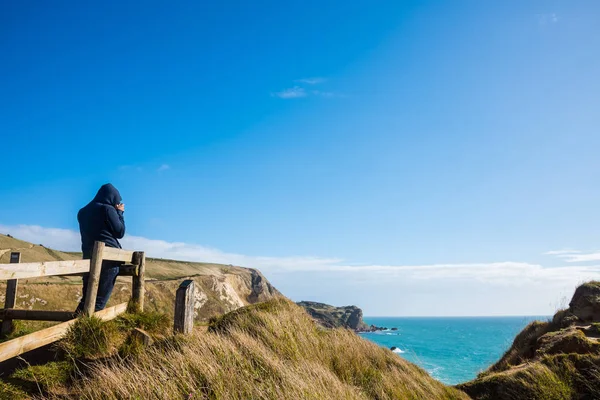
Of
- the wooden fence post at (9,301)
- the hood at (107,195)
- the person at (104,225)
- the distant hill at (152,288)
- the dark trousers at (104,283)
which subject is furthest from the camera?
the distant hill at (152,288)

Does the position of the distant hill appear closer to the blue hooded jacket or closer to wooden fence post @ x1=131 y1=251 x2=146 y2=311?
wooden fence post @ x1=131 y1=251 x2=146 y2=311

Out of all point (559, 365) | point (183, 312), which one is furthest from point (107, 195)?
point (559, 365)

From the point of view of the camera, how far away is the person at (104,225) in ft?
25.7

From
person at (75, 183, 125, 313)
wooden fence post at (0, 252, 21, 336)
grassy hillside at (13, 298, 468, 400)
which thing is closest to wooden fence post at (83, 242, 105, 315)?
person at (75, 183, 125, 313)

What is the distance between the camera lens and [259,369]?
5.77m

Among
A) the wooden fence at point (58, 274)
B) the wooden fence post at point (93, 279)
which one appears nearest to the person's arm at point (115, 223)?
the wooden fence at point (58, 274)

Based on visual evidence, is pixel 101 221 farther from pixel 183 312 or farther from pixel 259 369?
pixel 259 369

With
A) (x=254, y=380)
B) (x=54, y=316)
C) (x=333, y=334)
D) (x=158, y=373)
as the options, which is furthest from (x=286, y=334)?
(x=54, y=316)

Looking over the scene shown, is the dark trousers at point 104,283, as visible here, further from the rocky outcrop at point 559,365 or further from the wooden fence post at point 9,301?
the rocky outcrop at point 559,365

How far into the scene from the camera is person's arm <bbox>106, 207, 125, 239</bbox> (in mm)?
7988

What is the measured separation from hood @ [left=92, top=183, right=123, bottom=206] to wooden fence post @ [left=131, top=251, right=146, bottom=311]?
1.28 m

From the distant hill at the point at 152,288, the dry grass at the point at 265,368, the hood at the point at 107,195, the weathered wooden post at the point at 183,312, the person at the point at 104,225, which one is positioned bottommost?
the distant hill at the point at 152,288

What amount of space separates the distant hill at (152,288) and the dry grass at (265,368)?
2.79 m

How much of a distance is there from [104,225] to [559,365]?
11.0m
